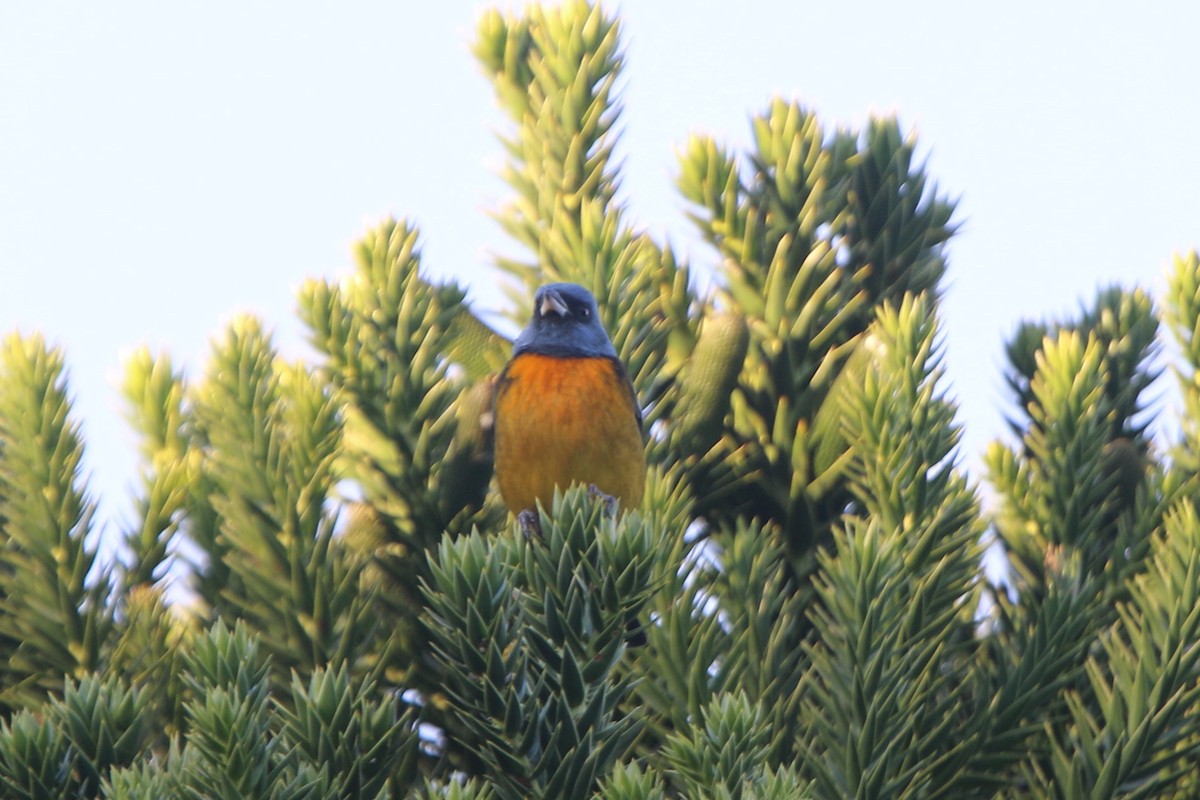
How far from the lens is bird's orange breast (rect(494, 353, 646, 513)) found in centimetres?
397

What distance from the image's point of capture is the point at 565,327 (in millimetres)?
4090

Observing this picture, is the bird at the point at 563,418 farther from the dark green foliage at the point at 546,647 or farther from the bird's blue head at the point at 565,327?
the dark green foliage at the point at 546,647

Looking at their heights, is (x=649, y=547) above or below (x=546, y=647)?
above

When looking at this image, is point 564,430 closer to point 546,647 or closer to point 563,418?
point 563,418

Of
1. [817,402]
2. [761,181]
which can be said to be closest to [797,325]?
[817,402]

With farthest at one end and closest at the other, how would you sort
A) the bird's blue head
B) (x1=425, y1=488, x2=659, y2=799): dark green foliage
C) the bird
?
the bird < the bird's blue head < (x1=425, y1=488, x2=659, y2=799): dark green foliage

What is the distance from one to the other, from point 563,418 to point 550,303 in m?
0.72

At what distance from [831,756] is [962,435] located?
2.57 ft

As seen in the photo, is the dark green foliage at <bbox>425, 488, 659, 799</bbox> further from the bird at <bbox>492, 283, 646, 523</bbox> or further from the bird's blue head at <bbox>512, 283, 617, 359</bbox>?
the bird at <bbox>492, 283, 646, 523</bbox>

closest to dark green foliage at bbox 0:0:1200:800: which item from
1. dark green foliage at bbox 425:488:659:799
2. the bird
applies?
dark green foliage at bbox 425:488:659:799

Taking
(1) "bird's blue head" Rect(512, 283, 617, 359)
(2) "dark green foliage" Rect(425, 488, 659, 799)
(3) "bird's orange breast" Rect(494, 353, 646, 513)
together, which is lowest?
(2) "dark green foliage" Rect(425, 488, 659, 799)

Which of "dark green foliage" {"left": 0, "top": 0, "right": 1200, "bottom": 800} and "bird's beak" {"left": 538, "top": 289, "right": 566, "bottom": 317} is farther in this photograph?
"bird's beak" {"left": 538, "top": 289, "right": 566, "bottom": 317}

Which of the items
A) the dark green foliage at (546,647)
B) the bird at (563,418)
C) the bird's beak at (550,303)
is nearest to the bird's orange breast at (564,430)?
the bird at (563,418)

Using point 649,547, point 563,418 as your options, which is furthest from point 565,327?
point 649,547
